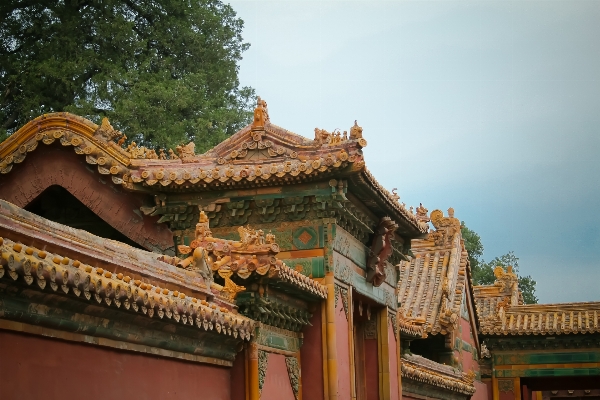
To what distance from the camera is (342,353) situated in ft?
49.0

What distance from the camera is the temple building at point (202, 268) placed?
8148mm

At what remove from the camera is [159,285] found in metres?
10.1

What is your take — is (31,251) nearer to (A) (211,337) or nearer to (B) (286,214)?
(A) (211,337)

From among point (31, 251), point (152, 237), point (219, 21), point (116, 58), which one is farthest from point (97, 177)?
point (219, 21)

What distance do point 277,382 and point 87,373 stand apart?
15.9 ft

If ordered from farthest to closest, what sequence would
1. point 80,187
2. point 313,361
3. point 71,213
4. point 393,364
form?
point 393,364, point 71,213, point 80,187, point 313,361

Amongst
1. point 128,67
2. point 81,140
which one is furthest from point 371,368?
point 128,67

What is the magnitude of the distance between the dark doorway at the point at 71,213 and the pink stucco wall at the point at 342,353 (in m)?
3.54

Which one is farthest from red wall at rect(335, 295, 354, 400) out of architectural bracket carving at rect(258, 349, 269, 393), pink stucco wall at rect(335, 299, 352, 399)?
architectural bracket carving at rect(258, 349, 269, 393)

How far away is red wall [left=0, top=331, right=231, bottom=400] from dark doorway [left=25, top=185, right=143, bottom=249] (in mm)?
4825

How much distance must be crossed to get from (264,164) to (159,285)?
4.73 m

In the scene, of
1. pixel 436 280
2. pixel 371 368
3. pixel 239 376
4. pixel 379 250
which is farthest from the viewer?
pixel 436 280

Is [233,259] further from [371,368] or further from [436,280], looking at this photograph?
[436,280]

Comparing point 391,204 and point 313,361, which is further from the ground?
point 391,204
